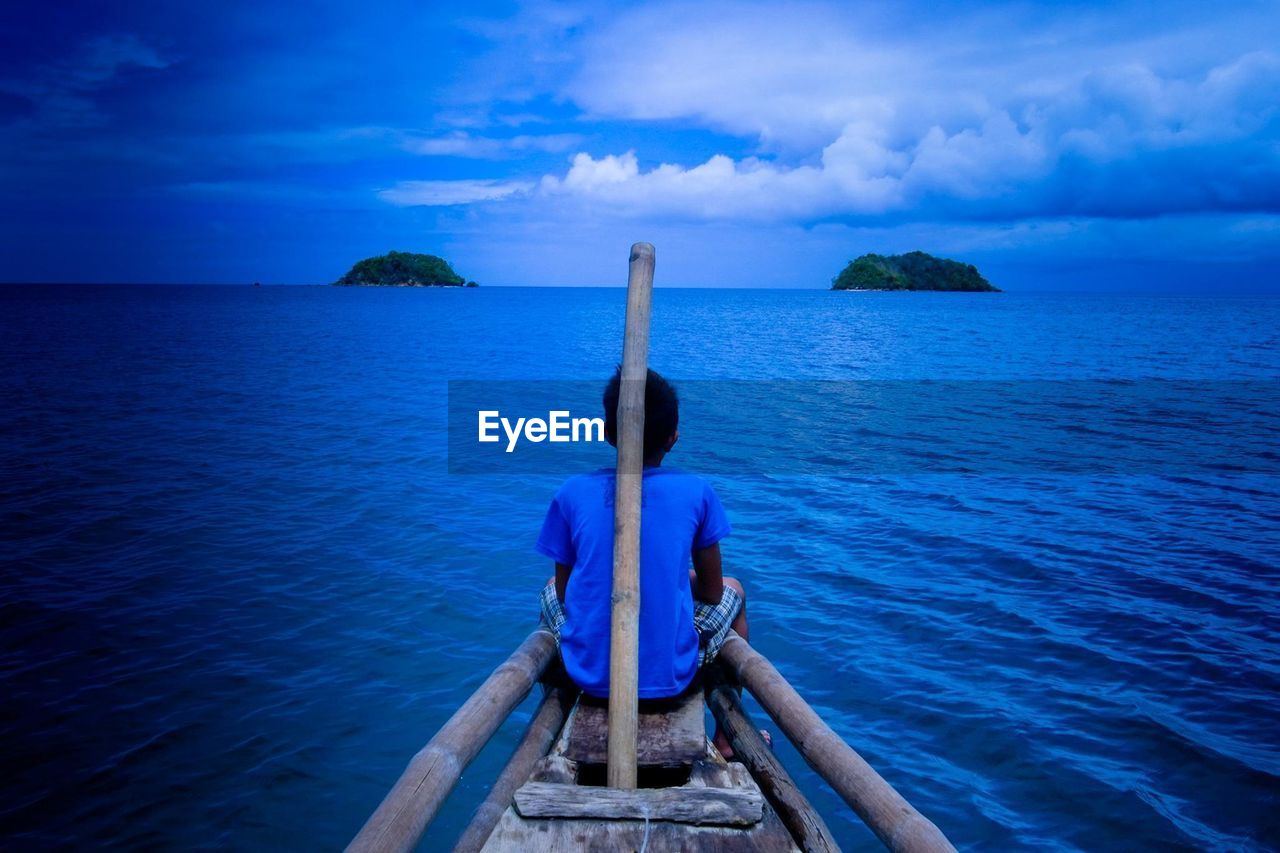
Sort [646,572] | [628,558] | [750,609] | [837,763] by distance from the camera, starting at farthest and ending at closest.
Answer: [750,609] → [646,572] → [628,558] → [837,763]

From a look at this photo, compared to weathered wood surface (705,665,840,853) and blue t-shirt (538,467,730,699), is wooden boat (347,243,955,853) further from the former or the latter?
blue t-shirt (538,467,730,699)

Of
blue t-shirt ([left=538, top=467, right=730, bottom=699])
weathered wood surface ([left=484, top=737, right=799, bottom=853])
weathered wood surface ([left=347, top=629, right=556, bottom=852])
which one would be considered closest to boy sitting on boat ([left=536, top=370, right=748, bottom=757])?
blue t-shirt ([left=538, top=467, right=730, bottom=699])

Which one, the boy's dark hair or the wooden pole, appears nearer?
the wooden pole

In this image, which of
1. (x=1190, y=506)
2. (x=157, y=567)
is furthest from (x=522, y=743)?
(x=1190, y=506)

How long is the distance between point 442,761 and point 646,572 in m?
1.13

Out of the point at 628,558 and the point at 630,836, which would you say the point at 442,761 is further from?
the point at 628,558

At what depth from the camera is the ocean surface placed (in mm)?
5203

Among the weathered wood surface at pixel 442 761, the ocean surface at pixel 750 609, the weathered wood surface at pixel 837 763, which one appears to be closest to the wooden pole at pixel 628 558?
the weathered wood surface at pixel 442 761

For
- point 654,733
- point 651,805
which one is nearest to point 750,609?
point 654,733

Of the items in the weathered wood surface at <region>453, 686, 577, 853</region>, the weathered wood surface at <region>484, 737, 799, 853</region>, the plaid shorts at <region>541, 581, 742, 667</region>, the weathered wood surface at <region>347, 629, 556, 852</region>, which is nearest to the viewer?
the weathered wood surface at <region>347, 629, 556, 852</region>

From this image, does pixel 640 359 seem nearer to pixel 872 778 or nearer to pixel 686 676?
pixel 686 676

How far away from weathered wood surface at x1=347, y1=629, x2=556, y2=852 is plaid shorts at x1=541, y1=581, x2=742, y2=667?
10.5 inches

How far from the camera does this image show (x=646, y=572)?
11.2 feet

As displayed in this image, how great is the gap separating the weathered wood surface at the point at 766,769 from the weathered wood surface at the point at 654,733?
0.95 feet
